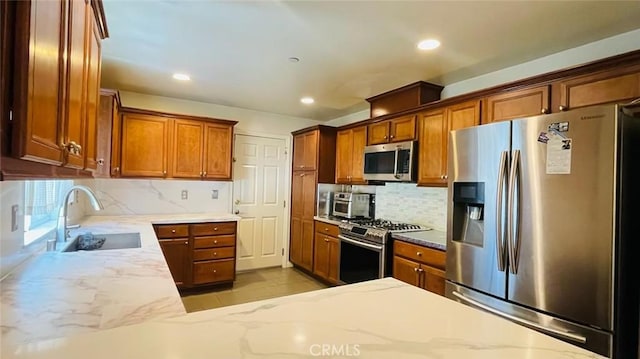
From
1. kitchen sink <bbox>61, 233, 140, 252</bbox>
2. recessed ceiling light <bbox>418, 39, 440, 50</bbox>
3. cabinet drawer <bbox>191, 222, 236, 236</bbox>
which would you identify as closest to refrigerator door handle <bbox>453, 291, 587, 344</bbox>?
recessed ceiling light <bbox>418, 39, 440, 50</bbox>

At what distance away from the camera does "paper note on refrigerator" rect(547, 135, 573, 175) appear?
69.0 inches

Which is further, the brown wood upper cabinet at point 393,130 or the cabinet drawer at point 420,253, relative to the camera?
the brown wood upper cabinet at point 393,130

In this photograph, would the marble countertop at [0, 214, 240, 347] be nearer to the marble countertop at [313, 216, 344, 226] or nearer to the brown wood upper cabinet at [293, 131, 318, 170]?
the marble countertop at [313, 216, 344, 226]

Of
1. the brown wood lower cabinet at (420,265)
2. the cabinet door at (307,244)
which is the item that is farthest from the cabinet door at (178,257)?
the brown wood lower cabinet at (420,265)

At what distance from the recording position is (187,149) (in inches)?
158

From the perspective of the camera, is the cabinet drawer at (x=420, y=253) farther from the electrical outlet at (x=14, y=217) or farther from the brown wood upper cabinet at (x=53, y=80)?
the electrical outlet at (x=14, y=217)

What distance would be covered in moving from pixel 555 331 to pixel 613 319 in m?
0.27

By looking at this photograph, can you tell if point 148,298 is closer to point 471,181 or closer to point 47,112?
point 47,112

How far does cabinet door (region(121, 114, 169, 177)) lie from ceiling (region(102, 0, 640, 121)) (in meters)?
0.47

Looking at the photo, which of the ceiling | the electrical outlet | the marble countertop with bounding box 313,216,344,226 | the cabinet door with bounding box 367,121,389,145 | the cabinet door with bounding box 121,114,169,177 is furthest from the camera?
the marble countertop with bounding box 313,216,344,226

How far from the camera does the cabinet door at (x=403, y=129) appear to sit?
321 cm

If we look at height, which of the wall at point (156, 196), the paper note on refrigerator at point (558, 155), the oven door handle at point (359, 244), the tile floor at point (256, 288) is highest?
the paper note on refrigerator at point (558, 155)

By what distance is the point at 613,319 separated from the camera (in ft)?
5.20

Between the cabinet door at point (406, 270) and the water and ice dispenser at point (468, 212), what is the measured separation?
57 centimetres
